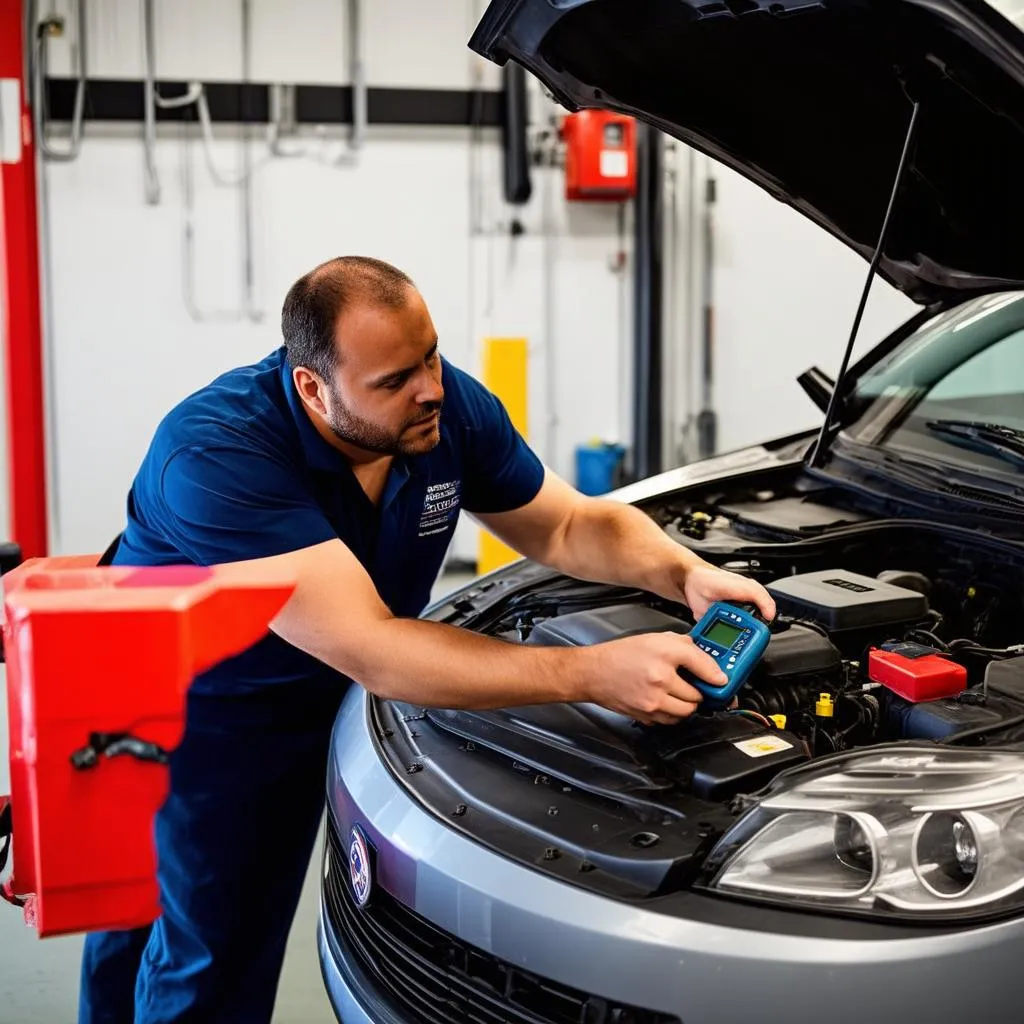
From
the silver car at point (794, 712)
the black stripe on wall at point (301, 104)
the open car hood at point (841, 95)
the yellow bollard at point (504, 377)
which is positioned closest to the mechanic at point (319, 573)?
the silver car at point (794, 712)

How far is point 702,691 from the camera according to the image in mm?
1634

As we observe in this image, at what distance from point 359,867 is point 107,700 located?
0.84 m

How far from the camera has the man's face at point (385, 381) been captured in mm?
1821

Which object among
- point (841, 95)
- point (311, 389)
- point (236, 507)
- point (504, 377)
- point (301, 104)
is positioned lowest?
point (504, 377)

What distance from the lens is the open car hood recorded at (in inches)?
64.1

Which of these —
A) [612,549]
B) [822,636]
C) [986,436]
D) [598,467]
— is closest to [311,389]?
[612,549]

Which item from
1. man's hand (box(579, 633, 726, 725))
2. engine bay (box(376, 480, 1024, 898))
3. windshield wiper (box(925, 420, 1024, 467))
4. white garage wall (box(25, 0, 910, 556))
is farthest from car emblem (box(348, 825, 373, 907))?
white garage wall (box(25, 0, 910, 556))

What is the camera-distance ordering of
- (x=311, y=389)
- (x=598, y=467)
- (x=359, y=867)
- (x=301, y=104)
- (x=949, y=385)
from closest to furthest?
(x=359, y=867) → (x=311, y=389) → (x=949, y=385) → (x=301, y=104) → (x=598, y=467)

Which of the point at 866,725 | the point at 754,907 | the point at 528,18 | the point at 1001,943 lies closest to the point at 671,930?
the point at 754,907

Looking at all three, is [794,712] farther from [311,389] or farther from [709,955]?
[311,389]

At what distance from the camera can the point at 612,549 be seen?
2.18 m

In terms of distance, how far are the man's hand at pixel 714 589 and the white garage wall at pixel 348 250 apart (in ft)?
13.2

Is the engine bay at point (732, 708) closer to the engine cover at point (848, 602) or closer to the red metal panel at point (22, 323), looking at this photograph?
the engine cover at point (848, 602)

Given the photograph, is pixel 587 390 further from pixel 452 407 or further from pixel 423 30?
pixel 452 407
